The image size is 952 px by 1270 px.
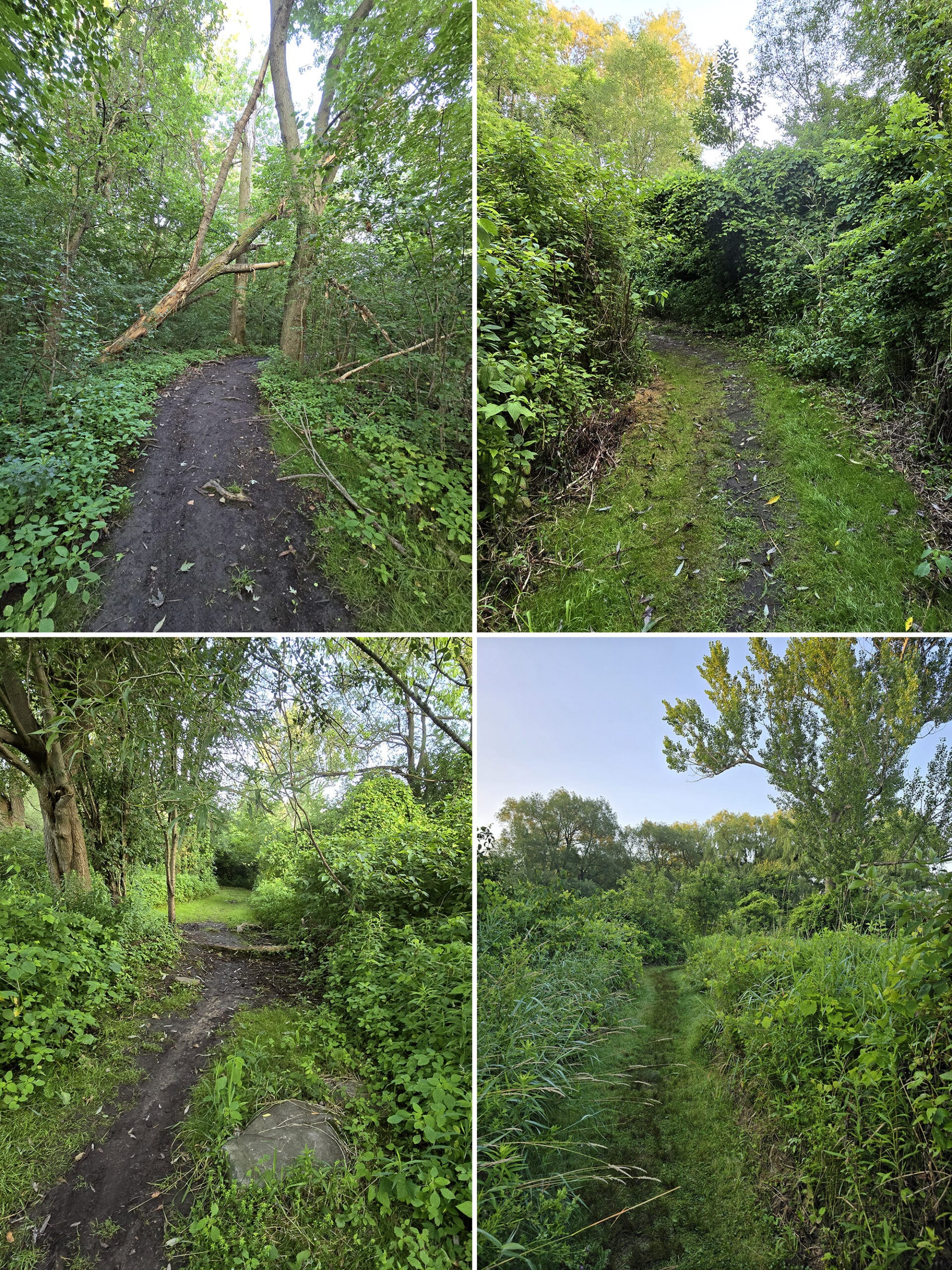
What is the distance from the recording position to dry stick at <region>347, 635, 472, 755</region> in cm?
247

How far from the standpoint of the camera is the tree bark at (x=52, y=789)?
119 inches

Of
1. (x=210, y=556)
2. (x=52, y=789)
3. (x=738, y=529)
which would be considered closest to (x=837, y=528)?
(x=738, y=529)

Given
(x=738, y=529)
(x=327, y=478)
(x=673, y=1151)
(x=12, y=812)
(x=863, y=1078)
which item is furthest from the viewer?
(x=12, y=812)

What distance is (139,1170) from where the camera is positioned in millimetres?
2088

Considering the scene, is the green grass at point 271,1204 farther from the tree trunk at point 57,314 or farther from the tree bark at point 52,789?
the tree trunk at point 57,314

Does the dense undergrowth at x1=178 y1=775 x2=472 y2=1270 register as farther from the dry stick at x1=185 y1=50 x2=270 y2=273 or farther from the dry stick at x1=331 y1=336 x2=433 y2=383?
the dry stick at x1=185 y1=50 x2=270 y2=273

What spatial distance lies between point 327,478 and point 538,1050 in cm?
251

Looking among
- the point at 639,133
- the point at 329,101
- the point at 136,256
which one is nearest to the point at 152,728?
the point at 136,256

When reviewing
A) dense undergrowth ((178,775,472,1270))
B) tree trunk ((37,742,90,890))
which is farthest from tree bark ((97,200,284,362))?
dense undergrowth ((178,775,472,1270))

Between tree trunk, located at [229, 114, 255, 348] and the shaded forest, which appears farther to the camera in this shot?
tree trunk, located at [229, 114, 255, 348]

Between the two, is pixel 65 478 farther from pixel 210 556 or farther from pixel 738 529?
pixel 738 529

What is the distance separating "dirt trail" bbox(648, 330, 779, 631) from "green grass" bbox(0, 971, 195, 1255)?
3.48 meters

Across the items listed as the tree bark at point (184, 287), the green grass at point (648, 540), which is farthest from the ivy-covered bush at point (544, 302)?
the tree bark at point (184, 287)

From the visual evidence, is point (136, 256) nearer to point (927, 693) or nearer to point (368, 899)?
point (368, 899)
